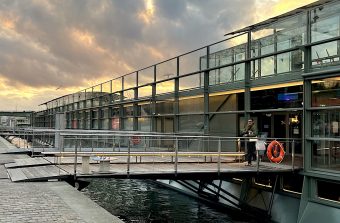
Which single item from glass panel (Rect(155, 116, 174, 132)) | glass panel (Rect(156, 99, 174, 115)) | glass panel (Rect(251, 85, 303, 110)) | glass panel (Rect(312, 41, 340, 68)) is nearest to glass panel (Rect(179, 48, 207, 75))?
glass panel (Rect(156, 99, 174, 115))

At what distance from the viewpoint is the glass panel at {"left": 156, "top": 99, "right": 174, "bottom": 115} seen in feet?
84.8

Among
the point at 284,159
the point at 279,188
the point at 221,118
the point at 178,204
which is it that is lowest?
the point at 178,204

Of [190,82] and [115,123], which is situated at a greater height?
[190,82]

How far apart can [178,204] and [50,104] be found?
173 feet

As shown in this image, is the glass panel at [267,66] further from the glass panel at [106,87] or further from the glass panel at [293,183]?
the glass panel at [106,87]

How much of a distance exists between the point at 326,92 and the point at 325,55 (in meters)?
1.32

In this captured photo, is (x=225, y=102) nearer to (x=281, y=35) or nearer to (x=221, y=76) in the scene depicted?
(x=221, y=76)

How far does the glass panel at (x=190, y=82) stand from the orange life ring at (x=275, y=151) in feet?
26.0

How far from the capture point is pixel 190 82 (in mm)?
23844

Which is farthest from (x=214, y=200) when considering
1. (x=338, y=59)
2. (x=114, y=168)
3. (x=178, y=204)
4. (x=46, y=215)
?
(x=46, y=215)

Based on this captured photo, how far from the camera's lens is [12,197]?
9.57 m

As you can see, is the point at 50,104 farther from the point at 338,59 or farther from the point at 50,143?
the point at 338,59

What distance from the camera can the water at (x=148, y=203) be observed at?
17203 millimetres

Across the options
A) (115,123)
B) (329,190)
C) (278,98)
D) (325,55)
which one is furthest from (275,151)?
(115,123)
